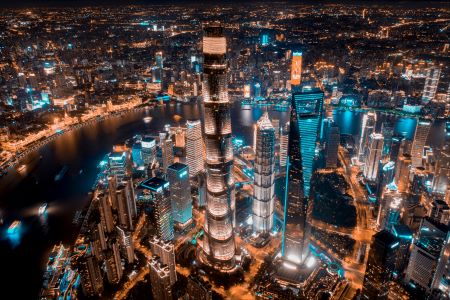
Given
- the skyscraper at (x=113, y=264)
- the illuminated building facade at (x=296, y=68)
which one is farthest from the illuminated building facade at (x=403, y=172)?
the illuminated building facade at (x=296, y=68)

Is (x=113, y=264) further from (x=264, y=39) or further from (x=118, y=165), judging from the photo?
(x=264, y=39)

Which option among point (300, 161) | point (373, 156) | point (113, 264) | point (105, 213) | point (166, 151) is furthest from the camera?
point (166, 151)

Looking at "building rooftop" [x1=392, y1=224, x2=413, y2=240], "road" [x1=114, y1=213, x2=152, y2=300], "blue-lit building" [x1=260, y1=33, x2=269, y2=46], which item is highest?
"blue-lit building" [x1=260, y1=33, x2=269, y2=46]

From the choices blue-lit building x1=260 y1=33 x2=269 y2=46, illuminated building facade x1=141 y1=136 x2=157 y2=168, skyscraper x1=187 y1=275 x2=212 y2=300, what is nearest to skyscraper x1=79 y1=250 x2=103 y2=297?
skyscraper x1=187 y1=275 x2=212 y2=300

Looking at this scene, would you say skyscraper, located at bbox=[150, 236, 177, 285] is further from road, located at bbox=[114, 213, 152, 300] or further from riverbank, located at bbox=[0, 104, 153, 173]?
riverbank, located at bbox=[0, 104, 153, 173]

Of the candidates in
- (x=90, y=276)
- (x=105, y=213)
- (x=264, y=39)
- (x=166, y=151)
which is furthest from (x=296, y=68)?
(x=90, y=276)
